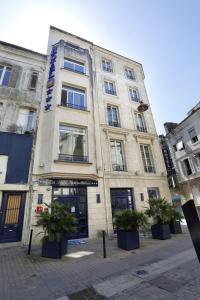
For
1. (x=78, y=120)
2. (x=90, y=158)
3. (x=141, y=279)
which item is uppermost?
(x=78, y=120)

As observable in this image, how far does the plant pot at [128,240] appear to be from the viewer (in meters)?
7.01

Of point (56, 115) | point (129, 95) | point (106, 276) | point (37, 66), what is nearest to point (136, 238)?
point (106, 276)

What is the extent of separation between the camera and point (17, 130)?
1071 centimetres

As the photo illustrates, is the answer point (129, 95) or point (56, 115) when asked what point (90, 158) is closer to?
point (56, 115)

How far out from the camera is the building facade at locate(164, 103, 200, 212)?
20781 millimetres

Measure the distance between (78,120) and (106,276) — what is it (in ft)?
31.0

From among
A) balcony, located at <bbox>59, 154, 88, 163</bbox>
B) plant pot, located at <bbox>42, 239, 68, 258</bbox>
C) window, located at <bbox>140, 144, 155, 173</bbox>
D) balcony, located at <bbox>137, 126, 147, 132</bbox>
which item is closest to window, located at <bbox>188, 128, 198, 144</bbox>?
balcony, located at <bbox>137, 126, 147, 132</bbox>

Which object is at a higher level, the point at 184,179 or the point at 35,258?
the point at 184,179

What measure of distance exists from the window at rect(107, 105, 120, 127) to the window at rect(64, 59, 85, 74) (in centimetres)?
409

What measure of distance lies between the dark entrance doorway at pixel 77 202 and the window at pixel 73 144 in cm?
199

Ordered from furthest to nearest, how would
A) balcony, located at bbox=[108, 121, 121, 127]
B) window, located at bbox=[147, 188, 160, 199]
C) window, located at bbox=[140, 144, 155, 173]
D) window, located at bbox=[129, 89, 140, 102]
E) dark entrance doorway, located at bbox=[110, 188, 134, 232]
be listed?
window, located at bbox=[129, 89, 140, 102], balcony, located at bbox=[108, 121, 121, 127], window, located at bbox=[140, 144, 155, 173], window, located at bbox=[147, 188, 160, 199], dark entrance doorway, located at bbox=[110, 188, 134, 232]

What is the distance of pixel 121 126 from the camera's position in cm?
1399

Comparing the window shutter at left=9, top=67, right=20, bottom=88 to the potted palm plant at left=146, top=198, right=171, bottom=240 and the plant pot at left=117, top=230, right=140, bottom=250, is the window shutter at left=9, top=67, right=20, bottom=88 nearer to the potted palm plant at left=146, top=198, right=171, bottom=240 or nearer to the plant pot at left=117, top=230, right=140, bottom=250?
the plant pot at left=117, top=230, right=140, bottom=250

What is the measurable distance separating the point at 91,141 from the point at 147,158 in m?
5.52
